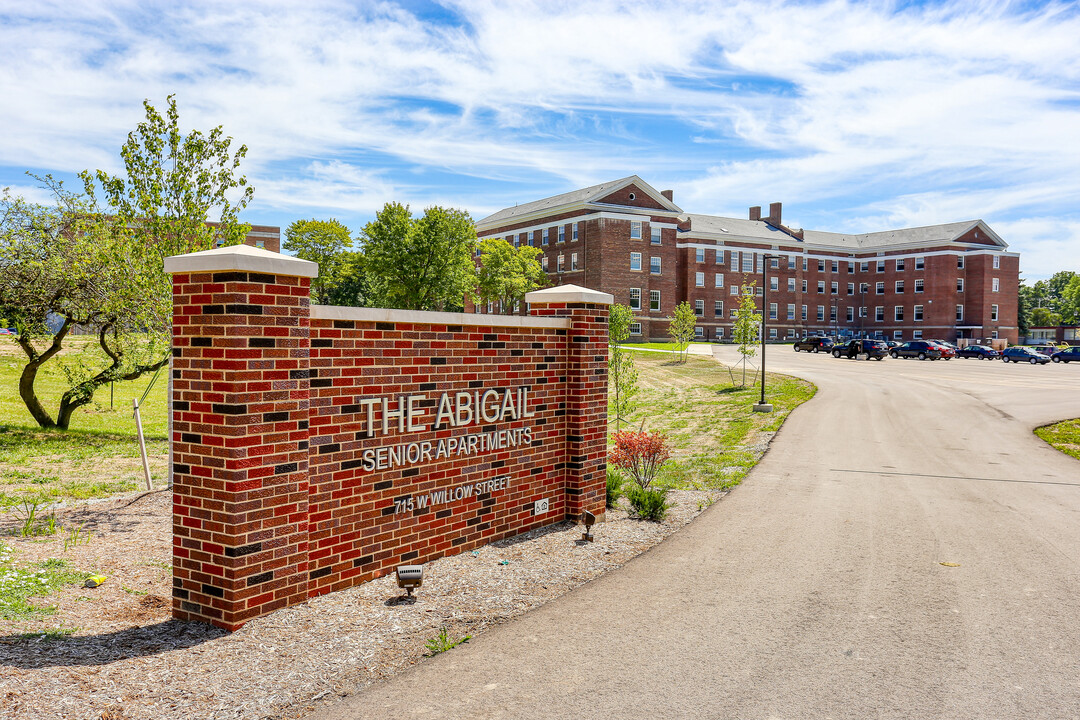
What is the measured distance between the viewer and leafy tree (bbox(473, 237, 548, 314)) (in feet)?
218

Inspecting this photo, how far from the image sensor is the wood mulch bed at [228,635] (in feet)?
13.9

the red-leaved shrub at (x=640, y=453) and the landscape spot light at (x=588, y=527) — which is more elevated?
the red-leaved shrub at (x=640, y=453)

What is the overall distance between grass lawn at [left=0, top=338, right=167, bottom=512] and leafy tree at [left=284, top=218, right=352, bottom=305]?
55971 millimetres

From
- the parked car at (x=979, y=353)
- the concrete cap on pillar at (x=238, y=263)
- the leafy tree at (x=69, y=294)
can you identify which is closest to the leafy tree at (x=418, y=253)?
the leafy tree at (x=69, y=294)

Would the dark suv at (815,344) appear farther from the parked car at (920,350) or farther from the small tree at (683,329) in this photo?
the small tree at (683,329)

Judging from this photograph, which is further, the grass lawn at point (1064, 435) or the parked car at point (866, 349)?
the parked car at point (866, 349)

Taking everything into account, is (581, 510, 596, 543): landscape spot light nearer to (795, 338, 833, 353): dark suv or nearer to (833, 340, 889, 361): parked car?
(833, 340, 889, 361): parked car

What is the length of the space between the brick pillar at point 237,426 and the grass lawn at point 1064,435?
55.9 ft

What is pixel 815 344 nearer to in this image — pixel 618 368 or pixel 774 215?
pixel 774 215

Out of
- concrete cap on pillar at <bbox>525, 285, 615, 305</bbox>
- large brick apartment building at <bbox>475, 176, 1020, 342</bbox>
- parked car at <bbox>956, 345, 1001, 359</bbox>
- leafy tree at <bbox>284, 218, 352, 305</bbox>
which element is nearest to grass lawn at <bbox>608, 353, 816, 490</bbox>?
concrete cap on pillar at <bbox>525, 285, 615, 305</bbox>

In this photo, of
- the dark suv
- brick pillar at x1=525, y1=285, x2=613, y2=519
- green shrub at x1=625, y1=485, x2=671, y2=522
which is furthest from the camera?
the dark suv

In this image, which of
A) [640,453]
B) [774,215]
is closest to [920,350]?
[774,215]

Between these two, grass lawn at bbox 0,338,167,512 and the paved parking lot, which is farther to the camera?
grass lawn at bbox 0,338,167,512

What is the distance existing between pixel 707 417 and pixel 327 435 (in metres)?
18.2
